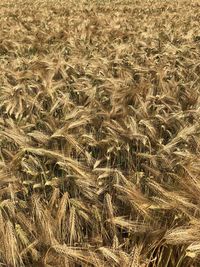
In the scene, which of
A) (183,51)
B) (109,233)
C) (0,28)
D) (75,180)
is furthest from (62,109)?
(0,28)

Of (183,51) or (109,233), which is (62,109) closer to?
(109,233)

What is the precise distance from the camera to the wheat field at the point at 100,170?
1.86 m

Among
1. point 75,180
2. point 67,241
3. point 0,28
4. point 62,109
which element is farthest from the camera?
point 0,28

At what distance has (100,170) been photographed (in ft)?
7.59

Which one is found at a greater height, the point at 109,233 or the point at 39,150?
the point at 39,150

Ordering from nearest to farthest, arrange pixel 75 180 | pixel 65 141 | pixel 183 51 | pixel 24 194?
pixel 75 180 → pixel 24 194 → pixel 65 141 → pixel 183 51

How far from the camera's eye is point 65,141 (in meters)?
2.62

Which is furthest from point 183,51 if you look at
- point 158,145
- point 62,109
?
point 158,145

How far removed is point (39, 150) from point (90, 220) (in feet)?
1.77

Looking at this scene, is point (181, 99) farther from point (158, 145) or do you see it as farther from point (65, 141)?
point (65, 141)

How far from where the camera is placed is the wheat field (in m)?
1.86

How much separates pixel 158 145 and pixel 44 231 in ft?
3.51

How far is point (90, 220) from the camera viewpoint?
2074 millimetres

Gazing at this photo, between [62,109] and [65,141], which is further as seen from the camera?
[62,109]
